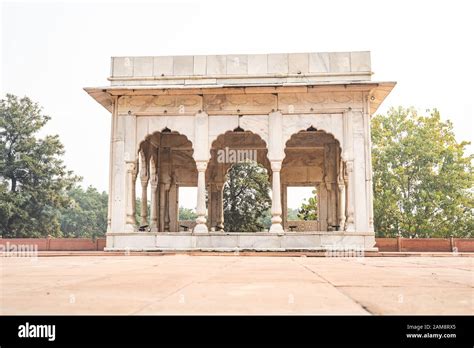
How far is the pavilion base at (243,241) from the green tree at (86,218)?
4496 centimetres

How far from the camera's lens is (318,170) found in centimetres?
2302

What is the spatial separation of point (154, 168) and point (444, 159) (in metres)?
17.2

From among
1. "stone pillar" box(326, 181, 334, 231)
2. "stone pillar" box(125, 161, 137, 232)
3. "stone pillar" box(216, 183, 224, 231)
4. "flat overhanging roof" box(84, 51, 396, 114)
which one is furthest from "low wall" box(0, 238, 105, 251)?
"stone pillar" box(326, 181, 334, 231)

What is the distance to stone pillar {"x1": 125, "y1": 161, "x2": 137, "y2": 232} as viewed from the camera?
54.3 feet

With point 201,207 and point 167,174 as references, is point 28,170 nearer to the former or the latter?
point 167,174

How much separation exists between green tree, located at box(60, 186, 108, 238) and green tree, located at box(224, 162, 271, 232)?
2928 cm

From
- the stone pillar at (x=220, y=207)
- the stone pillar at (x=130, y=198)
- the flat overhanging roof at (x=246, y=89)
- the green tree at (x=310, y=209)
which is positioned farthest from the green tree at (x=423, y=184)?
the stone pillar at (x=130, y=198)

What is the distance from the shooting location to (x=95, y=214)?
6309cm

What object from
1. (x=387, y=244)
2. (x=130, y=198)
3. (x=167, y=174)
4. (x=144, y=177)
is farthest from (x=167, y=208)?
(x=387, y=244)

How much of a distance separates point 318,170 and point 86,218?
153 ft

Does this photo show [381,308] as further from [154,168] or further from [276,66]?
[154,168]

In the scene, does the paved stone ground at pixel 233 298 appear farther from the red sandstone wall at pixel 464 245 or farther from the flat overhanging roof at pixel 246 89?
the red sandstone wall at pixel 464 245
